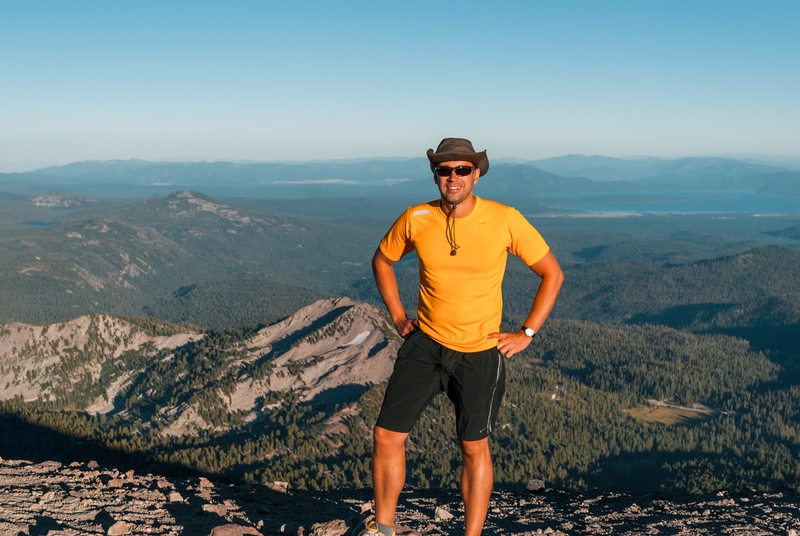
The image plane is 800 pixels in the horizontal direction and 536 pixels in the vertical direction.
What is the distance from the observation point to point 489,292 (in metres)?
9.91

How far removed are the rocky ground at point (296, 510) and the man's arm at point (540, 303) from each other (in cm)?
387

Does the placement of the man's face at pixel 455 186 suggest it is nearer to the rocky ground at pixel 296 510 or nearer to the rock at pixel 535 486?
the rocky ground at pixel 296 510

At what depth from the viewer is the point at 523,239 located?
9891mm

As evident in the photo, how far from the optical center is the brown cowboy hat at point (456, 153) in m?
9.61

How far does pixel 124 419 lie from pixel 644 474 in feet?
215

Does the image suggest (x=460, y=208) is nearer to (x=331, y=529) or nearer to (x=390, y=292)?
(x=390, y=292)

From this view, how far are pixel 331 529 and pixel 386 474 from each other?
159 cm

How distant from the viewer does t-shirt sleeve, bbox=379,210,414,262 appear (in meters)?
10.0

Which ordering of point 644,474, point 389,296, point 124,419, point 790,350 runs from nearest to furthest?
point 389,296 → point 644,474 → point 124,419 → point 790,350

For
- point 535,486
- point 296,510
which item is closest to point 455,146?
point 296,510

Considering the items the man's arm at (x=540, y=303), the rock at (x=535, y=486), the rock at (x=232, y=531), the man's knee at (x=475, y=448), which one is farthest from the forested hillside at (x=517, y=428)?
the man's arm at (x=540, y=303)

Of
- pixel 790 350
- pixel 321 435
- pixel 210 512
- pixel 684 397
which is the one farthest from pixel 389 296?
pixel 790 350

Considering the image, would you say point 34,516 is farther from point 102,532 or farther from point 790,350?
point 790,350

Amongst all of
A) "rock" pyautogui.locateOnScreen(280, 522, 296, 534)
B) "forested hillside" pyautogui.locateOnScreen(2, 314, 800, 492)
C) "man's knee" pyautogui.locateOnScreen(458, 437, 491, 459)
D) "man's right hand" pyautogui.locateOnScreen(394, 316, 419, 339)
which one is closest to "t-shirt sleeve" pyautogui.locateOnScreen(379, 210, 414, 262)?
"man's right hand" pyautogui.locateOnScreen(394, 316, 419, 339)
